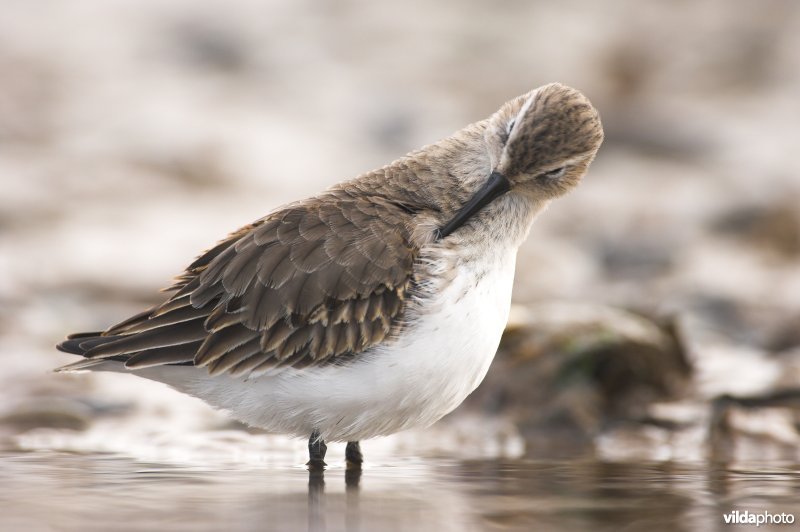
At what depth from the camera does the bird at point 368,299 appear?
6.47m

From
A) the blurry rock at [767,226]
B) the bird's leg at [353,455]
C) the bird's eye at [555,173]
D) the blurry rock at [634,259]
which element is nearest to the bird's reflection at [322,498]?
the bird's leg at [353,455]

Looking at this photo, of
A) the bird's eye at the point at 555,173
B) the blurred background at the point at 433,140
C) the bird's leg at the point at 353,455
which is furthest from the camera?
the blurred background at the point at 433,140

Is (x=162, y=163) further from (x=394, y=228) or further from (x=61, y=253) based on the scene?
(x=394, y=228)

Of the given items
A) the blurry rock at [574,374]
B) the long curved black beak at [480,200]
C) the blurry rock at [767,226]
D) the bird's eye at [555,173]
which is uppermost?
the blurry rock at [767,226]

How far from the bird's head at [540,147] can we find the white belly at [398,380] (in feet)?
1.34

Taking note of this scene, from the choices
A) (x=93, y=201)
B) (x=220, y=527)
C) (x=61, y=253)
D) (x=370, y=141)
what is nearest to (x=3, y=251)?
(x=61, y=253)

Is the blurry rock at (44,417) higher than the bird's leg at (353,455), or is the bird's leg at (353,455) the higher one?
the blurry rock at (44,417)

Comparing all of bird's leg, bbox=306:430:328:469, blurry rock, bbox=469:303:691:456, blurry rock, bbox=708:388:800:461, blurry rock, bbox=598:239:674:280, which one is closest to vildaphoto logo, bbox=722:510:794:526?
blurry rock, bbox=708:388:800:461

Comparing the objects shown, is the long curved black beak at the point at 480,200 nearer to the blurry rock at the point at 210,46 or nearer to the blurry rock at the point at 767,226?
the blurry rock at the point at 767,226

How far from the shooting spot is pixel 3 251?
13.6 m

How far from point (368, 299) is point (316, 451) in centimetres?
96

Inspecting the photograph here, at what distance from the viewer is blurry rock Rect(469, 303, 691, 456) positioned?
28.8ft

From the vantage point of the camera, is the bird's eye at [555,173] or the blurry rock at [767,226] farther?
the blurry rock at [767,226]

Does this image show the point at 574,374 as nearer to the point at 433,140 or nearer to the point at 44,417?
the point at 44,417
